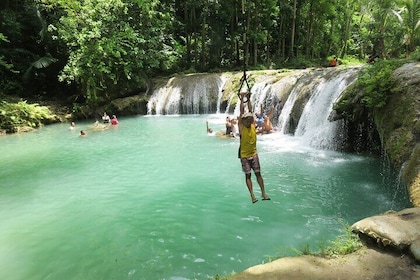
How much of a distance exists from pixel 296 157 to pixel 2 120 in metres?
16.5

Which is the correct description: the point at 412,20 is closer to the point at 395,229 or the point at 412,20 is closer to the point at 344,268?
the point at 395,229

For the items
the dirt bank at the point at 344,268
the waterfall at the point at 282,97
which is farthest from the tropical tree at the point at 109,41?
the dirt bank at the point at 344,268

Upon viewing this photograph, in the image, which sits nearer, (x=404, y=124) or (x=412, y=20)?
(x=404, y=124)

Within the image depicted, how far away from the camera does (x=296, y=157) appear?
1127 cm

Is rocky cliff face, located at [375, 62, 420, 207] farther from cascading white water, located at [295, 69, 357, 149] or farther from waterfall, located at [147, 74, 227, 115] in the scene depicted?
waterfall, located at [147, 74, 227, 115]

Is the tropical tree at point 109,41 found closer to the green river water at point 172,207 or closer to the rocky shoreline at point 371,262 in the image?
the green river water at point 172,207

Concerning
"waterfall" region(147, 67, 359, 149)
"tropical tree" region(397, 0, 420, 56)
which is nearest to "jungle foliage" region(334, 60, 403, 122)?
"waterfall" region(147, 67, 359, 149)

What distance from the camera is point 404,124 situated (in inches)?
302

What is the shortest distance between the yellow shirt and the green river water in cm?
161

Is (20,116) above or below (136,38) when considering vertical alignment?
below

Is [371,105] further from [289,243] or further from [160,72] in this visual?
[160,72]

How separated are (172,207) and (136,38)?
1862cm

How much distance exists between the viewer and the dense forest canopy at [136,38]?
2180 centimetres

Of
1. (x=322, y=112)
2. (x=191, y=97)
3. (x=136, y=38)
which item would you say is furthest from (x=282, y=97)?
(x=136, y=38)
